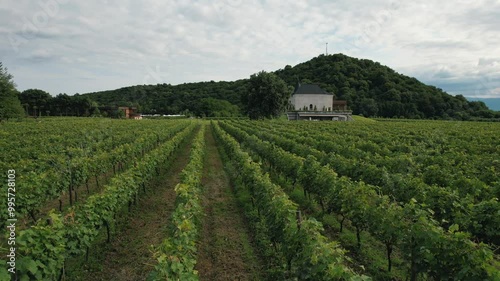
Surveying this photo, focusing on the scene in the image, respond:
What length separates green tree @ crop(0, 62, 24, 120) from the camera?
5287cm

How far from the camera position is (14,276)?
4.46m

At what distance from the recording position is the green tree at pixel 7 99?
5287 cm

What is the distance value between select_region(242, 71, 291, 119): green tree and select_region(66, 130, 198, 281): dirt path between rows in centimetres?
4974

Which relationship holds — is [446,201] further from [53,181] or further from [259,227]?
[53,181]

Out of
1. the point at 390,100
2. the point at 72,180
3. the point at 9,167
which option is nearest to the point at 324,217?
the point at 72,180

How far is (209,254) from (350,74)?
12439 centimetres

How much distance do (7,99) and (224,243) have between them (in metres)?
61.5

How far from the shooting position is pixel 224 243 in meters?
8.45

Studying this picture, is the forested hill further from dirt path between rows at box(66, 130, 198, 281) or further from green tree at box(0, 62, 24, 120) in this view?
dirt path between rows at box(66, 130, 198, 281)

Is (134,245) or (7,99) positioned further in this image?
(7,99)

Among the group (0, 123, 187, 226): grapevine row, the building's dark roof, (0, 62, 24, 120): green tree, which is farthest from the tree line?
(0, 123, 187, 226): grapevine row

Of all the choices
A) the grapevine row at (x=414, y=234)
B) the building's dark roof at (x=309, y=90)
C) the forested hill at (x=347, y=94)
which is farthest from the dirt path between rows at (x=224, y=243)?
the building's dark roof at (x=309, y=90)

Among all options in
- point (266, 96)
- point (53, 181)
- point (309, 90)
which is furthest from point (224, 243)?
point (309, 90)

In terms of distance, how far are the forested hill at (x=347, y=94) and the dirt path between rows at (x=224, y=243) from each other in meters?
71.1
